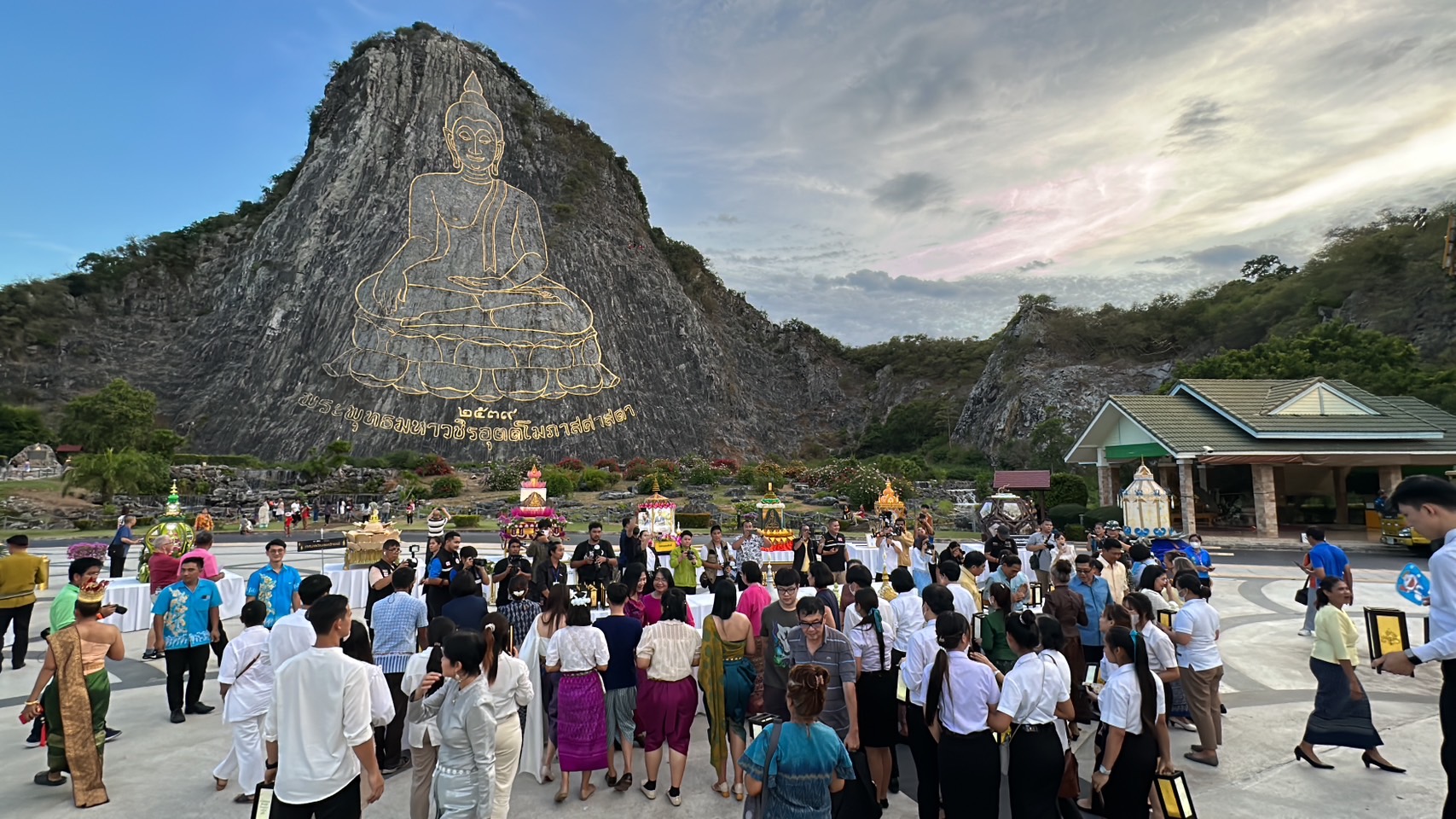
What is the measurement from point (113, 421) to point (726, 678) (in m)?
43.5

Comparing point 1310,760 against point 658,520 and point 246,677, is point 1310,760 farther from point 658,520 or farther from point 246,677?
point 658,520

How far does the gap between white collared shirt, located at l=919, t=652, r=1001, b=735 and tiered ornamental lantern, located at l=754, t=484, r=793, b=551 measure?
33.7 ft

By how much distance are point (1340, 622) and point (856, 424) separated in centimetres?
6269

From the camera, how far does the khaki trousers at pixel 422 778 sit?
155 inches

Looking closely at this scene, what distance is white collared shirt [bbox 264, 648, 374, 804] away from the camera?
3.21 metres

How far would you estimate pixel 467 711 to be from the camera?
139 inches

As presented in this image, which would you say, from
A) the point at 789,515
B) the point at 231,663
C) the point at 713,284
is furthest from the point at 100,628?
the point at 713,284

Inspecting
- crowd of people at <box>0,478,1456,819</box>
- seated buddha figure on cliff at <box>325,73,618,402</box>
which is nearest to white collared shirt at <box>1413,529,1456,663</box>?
crowd of people at <box>0,478,1456,819</box>

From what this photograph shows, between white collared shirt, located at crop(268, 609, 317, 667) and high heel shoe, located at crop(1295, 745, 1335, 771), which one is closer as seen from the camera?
white collared shirt, located at crop(268, 609, 317, 667)

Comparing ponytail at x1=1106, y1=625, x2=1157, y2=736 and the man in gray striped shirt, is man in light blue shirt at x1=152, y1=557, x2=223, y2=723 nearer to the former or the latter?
the man in gray striped shirt

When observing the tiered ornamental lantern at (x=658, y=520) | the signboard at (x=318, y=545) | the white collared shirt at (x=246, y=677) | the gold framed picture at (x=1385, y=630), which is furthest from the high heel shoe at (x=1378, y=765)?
the signboard at (x=318, y=545)

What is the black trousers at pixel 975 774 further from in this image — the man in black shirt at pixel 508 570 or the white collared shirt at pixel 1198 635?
the man in black shirt at pixel 508 570

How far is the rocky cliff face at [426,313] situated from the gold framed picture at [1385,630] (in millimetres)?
40521

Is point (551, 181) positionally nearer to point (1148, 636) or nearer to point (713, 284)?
point (713, 284)
